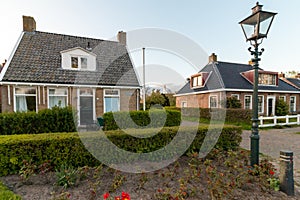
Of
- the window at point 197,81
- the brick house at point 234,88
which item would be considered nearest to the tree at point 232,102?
the brick house at point 234,88

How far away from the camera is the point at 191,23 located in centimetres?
904

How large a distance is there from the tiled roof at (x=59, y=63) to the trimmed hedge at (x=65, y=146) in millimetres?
7048

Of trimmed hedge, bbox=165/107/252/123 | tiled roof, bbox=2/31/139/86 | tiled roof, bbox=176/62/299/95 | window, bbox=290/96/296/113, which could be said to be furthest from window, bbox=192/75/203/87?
window, bbox=290/96/296/113

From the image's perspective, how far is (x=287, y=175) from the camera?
3139 millimetres

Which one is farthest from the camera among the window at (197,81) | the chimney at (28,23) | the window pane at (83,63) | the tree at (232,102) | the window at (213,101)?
the window at (197,81)

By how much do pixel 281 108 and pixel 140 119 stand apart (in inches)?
720

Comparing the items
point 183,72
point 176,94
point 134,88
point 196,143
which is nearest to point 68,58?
point 134,88

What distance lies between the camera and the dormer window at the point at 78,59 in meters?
11.1

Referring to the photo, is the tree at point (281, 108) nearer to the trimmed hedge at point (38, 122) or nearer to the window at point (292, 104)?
the window at point (292, 104)

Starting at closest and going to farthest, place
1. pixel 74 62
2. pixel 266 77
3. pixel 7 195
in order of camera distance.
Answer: pixel 7 195 < pixel 74 62 < pixel 266 77

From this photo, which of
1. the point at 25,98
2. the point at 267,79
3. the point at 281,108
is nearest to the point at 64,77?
the point at 25,98

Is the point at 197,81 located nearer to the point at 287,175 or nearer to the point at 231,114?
the point at 231,114

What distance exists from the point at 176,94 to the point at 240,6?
15179 millimetres

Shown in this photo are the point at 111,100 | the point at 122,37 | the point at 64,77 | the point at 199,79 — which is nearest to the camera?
the point at 64,77
